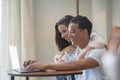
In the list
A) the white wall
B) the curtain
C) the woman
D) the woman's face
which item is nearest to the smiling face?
the woman

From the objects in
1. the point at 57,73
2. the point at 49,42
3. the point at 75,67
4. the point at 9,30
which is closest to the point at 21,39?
the point at 9,30

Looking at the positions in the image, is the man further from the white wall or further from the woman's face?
the white wall

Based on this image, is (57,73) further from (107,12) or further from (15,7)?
(107,12)

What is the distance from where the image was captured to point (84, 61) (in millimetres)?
1146

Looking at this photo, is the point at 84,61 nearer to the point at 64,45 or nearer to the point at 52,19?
the point at 64,45

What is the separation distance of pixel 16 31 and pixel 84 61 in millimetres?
2368

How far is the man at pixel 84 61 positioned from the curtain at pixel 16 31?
6.30ft

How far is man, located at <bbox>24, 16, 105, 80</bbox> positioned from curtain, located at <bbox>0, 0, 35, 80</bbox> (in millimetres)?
1921

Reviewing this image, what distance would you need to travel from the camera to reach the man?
3.78 ft

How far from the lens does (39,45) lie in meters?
3.61

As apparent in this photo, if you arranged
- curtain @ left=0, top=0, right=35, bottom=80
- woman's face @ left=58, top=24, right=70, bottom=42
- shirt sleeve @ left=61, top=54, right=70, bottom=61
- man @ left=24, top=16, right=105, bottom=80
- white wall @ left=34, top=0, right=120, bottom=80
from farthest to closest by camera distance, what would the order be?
white wall @ left=34, top=0, right=120, bottom=80 → curtain @ left=0, top=0, right=35, bottom=80 → woman's face @ left=58, top=24, right=70, bottom=42 → shirt sleeve @ left=61, top=54, right=70, bottom=61 → man @ left=24, top=16, right=105, bottom=80

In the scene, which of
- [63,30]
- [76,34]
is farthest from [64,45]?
[76,34]

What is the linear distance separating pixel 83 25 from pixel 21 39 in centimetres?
213

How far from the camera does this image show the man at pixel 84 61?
3.78 ft
